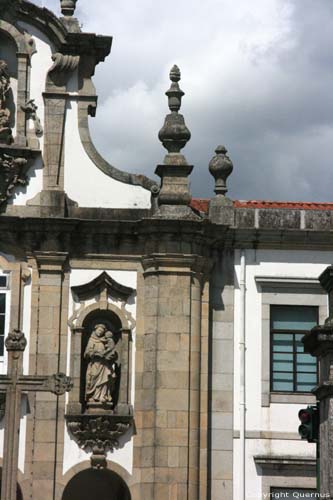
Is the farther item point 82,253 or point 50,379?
point 82,253

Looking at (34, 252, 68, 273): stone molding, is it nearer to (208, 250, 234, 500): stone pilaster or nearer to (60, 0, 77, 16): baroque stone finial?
(208, 250, 234, 500): stone pilaster

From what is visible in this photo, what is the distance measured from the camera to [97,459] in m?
26.7

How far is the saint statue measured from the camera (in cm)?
2698

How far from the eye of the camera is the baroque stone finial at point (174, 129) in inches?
1105

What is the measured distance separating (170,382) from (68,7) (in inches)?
297

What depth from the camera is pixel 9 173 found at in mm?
27891

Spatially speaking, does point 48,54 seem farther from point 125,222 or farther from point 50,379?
point 50,379

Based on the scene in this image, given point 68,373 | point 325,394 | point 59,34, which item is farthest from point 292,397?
point 325,394

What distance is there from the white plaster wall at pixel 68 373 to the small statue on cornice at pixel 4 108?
283 centimetres

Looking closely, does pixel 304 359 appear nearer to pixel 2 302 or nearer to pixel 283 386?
pixel 283 386

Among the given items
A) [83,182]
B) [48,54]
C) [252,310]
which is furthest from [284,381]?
[48,54]

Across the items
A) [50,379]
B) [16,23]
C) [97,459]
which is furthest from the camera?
[16,23]

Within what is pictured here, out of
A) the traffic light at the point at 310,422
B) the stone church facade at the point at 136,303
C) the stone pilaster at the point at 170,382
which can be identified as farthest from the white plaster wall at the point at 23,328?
the traffic light at the point at 310,422

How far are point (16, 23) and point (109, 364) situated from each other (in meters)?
6.84
